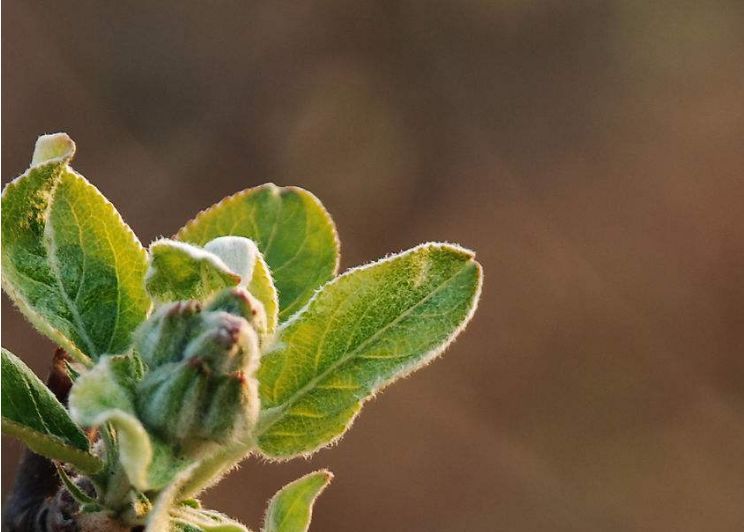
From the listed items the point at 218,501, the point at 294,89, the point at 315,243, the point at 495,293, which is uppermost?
the point at 294,89

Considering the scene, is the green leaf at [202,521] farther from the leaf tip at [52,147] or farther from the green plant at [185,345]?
the leaf tip at [52,147]

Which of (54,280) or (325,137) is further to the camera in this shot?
(325,137)

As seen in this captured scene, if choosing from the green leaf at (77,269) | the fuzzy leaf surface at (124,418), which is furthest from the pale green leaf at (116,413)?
the green leaf at (77,269)

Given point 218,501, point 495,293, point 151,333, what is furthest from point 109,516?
point 495,293

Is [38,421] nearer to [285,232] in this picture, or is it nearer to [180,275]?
[180,275]

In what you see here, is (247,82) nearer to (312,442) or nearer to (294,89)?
(294,89)

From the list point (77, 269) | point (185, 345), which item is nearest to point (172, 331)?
point (185, 345)

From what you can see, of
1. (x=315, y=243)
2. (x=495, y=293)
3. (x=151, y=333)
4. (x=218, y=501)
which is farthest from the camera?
(x=495, y=293)
